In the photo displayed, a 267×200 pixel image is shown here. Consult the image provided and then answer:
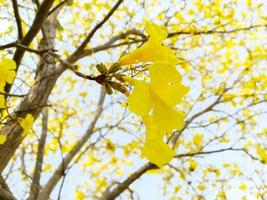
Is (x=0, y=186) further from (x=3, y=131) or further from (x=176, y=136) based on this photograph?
(x=176, y=136)

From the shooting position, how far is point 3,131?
3.48 metres

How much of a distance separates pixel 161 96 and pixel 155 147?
15 cm

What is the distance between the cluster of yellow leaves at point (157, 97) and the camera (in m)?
A: 0.99

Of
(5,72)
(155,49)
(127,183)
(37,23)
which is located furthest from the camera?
(127,183)

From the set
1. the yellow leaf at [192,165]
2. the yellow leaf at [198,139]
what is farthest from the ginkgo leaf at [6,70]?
the yellow leaf at [198,139]

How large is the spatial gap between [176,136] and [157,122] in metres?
3.89

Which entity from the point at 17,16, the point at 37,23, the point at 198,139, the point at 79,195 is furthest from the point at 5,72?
the point at 79,195

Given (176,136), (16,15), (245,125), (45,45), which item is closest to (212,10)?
(245,125)

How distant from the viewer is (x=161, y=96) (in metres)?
1.03

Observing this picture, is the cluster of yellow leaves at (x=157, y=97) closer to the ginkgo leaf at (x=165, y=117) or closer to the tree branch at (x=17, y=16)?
the ginkgo leaf at (x=165, y=117)

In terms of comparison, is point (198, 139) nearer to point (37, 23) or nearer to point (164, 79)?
point (37, 23)

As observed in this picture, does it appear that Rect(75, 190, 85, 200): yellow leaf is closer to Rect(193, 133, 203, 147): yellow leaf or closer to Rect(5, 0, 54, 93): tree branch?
Rect(193, 133, 203, 147): yellow leaf

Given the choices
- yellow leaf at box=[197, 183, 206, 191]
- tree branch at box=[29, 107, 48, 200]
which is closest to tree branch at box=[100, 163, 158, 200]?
tree branch at box=[29, 107, 48, 200]

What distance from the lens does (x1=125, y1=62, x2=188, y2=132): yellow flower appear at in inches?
38.7
